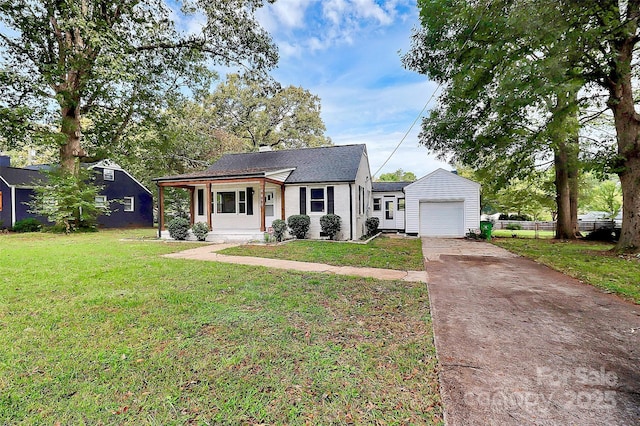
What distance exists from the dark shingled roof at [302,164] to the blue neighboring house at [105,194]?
8071 mm

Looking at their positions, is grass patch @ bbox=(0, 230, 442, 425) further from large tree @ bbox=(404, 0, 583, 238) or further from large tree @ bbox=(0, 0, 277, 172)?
large tree @ bbox=(0, 0, 277, 172)

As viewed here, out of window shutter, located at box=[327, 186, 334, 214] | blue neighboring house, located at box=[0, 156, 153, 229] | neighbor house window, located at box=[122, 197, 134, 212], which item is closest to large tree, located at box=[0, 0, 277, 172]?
blue neighboring house, located at box=[0, 156, 153, 229]

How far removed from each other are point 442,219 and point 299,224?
8.31m

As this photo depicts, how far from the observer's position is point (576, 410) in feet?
6.38

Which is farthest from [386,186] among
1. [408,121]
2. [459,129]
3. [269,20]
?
[269,20]

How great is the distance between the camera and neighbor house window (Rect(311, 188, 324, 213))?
1339 centimetres

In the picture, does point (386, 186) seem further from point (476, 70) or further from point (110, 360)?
point (110, 360)

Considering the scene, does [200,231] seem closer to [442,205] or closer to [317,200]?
[317,200]

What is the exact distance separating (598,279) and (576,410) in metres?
5.35

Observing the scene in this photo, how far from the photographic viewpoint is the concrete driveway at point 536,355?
1958 mm

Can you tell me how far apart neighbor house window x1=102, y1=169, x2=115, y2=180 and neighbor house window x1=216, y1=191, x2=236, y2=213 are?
11.8m

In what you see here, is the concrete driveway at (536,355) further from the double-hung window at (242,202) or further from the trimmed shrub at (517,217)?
the trimmed shrub at (517,217)

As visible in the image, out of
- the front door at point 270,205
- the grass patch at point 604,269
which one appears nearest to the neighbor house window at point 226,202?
the front door at point 270,205

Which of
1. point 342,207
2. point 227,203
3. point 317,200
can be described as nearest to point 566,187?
point 342,207
